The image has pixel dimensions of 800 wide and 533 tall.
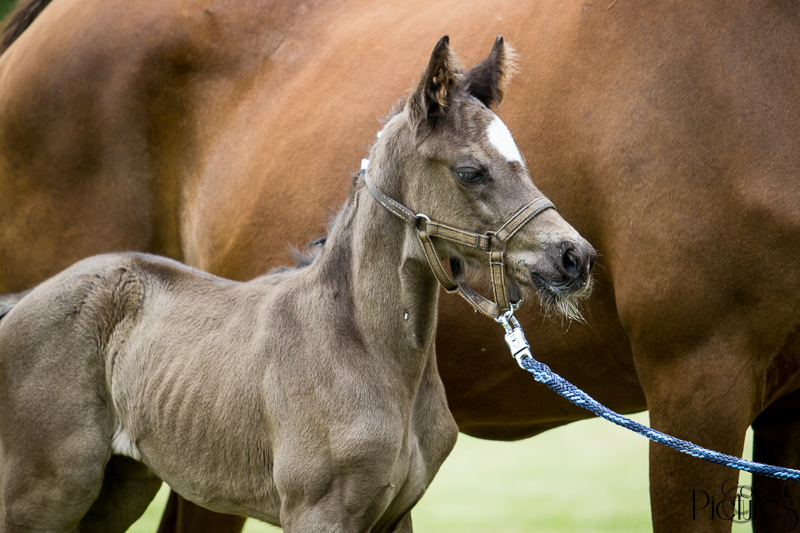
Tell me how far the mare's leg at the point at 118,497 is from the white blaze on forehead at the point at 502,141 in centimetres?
186

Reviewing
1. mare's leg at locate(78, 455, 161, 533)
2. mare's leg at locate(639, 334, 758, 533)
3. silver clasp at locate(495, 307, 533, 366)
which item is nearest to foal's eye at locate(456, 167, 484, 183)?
silver clasp at locate(495, 307, 533, 366)

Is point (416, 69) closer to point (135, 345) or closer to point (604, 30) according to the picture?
point (604, 30)

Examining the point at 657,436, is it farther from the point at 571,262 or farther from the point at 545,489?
the point at 545,489

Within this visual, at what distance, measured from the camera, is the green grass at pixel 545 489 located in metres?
6.54

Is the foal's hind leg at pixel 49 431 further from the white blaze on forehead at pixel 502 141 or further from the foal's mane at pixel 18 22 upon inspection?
the foal's mane at pixel 18 22

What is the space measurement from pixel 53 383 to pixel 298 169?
1.28 meters

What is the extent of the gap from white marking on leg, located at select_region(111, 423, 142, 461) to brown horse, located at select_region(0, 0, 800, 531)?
37.9 inches

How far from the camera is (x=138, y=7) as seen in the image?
4.04 meters

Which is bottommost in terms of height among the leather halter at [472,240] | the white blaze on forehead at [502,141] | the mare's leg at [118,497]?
the mare's leg at [118,497]

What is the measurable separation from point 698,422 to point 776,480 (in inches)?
27.8

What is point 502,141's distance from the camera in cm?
229

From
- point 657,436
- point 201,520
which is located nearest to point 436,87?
point 657,436

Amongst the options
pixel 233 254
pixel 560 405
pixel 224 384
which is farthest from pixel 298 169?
pixel 560 405

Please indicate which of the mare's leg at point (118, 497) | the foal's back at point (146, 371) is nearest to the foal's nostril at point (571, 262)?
the foal's back at point (146, 371)
